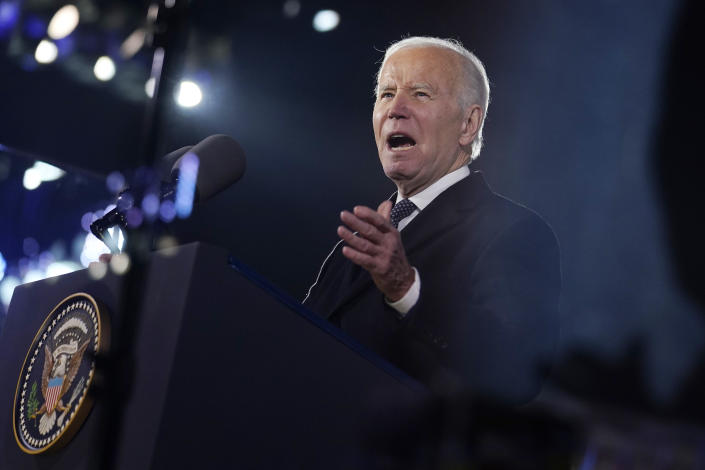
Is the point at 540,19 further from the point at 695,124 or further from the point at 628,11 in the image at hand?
the point at 695,124

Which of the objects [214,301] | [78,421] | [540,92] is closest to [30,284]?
[78,421]

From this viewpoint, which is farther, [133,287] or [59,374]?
[59,374]

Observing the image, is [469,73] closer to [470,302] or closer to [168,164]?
[470,302]

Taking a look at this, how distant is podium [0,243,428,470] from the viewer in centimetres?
97

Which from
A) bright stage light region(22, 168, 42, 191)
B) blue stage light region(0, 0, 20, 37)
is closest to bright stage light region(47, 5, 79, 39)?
blue stage light region(0, 0, 20, 37)

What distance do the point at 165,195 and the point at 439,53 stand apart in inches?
51.8

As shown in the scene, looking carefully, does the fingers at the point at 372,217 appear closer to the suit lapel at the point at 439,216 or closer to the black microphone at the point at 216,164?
the black microphone at the point at 216,164

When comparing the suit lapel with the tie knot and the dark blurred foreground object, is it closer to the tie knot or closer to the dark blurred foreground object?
the tie knot

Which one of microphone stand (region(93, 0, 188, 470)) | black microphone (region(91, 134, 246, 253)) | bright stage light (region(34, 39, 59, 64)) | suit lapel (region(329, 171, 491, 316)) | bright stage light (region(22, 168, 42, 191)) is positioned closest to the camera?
microphone stand (region(93, 0, 188, 470))

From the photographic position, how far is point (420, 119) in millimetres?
2316

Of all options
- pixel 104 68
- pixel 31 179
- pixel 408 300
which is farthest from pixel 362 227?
pixel 31 179

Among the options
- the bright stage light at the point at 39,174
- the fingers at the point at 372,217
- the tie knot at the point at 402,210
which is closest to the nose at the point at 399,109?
the tie knot at the point at 402,210

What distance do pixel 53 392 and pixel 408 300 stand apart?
0.67 meters

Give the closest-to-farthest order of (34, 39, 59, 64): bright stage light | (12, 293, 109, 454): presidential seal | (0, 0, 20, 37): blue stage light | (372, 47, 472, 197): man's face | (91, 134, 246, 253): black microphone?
(12, 293, 109, 454): presidential seal
(91, 134, 246, 253): black microphone
(372, 47, 472, 197): man's face
(0, 0, 20, 37): blue stage light
(34, 39, 59, 64): bright stage light
